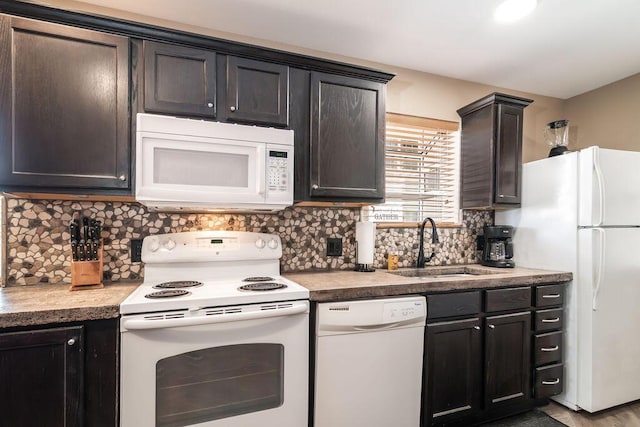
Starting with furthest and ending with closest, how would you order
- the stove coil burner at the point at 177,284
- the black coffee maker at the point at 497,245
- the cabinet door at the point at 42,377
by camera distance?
1. the black coffee maker at the point at 497,245
2. the stove coil burner at the point at 177,284
3. the cabinet door at the point at 42,377

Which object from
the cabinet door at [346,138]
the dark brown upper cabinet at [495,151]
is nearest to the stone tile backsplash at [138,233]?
the cabinet door at [346,138]

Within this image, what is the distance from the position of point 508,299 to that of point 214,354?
72.3 inches

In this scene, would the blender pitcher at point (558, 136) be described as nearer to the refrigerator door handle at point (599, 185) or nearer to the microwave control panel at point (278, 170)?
the refrigerator door handle at point (599, 185)

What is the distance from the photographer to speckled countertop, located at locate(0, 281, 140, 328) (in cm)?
120

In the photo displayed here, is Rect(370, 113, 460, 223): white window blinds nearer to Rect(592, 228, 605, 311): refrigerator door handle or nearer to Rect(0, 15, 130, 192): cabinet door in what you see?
Rect(592, 228, 605, 311): refrigerator door handle

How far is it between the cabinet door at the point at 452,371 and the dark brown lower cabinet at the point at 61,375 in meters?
1.60

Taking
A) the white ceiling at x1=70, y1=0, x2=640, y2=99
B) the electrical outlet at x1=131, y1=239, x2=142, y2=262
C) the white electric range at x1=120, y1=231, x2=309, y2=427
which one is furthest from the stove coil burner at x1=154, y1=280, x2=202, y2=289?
the white ceiling at x1=70, y1=0, x2=640, y2=99

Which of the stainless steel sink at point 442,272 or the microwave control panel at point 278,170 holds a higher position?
the microwave control panel at point 278,170

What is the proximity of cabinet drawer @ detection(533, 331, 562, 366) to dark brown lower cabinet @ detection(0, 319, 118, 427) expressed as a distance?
8.13 feet

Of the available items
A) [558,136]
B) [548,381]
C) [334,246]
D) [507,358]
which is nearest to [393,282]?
[334,246]

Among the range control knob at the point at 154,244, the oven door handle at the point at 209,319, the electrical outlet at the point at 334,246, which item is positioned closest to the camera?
the oven door handle at the point at 209,319

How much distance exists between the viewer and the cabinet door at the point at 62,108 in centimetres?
144

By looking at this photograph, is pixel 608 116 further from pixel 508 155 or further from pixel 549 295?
pixel 549 295

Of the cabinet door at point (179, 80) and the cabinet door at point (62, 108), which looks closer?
the cabinet door at point (62, 108)
